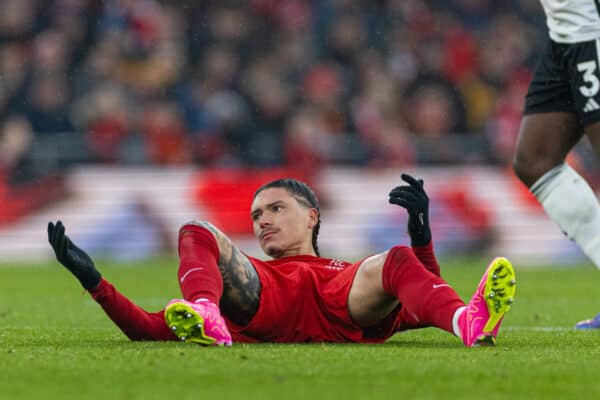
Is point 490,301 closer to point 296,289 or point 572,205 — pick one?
point 296,289

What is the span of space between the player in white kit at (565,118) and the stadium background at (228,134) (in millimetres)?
9550

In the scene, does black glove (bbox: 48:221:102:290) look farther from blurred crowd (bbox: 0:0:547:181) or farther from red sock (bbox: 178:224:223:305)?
blurred crowd (bbox: 0:0:547:181)

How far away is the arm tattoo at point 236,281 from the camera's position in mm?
5035

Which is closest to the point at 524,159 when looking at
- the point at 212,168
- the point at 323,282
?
the point at 323,282

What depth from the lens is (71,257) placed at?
15.7 feet

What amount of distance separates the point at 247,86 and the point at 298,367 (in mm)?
12237

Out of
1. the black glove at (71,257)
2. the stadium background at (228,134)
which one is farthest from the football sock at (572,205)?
the stadium background at (228,134)

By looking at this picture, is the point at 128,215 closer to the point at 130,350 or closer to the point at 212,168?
the point at 212,168

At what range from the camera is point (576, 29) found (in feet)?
19.2

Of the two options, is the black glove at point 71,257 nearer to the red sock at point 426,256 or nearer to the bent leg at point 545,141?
the red sock at point 426,256

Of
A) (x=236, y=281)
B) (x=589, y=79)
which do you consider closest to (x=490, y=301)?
(x=236, y=281)

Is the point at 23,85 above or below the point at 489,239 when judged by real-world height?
above

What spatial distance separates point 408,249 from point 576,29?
1701 millimetres

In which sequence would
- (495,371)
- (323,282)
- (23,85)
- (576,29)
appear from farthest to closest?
(23,85), (576,29), (323,282), (495,371)
